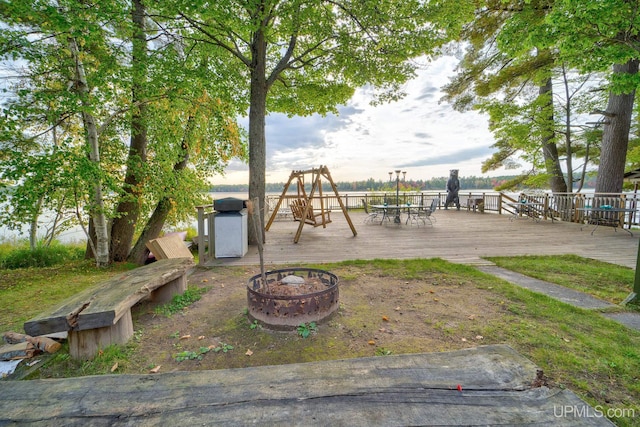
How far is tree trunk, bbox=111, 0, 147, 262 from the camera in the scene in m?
4.81

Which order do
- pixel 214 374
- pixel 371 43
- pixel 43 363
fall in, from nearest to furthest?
pixel 214 374
pixel 43 363
pixel 371 43

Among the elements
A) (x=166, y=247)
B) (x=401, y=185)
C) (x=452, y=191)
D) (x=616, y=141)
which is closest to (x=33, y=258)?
(x=166, y=247)

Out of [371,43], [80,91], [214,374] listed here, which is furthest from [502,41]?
[80,91]

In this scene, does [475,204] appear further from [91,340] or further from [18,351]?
[18,351]

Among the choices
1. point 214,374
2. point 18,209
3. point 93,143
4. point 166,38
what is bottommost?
point 214,374

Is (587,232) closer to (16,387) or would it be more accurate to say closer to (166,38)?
(16,387)

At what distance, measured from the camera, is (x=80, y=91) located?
450 cm

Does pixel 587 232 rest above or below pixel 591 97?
below

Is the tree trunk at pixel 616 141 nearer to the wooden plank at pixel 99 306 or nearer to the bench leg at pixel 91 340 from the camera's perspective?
the wooden plank at pixel 99 306

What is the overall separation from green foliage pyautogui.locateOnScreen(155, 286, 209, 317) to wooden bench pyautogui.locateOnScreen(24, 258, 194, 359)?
0.42 m

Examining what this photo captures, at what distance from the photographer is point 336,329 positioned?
2348 millimetres

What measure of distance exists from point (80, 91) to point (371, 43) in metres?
6.16

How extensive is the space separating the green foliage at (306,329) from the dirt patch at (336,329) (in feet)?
0.10

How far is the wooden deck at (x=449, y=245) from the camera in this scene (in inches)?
193
